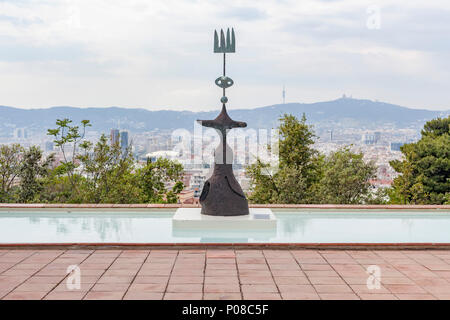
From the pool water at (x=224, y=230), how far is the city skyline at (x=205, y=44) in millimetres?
1984

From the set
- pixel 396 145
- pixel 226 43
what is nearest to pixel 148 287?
pixel 226 43

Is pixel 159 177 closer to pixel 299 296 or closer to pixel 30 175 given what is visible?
pixel 30 175

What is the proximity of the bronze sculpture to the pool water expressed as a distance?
0.40 metres

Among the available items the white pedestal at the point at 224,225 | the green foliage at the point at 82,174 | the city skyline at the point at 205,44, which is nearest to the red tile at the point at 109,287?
the white pedestal at the point at 224,225

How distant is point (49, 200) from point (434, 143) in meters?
10.3

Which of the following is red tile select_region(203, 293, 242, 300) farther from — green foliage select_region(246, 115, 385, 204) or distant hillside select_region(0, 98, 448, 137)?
distant hillside select_region(0, 98, 448, 137)

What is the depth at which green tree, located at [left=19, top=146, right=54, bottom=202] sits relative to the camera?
10.5 m

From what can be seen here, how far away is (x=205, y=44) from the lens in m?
7.21

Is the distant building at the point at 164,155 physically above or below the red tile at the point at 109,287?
above

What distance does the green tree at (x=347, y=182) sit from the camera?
11750mm

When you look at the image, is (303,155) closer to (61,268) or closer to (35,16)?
(35,16)

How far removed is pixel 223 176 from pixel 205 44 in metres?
2.19

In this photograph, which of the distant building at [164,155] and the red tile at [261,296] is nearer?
the red tile at [261,296]

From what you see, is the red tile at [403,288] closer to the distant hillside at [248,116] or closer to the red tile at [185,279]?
the red tile at [185,279]
